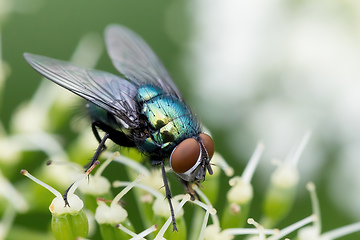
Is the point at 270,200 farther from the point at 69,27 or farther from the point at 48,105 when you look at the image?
the point at 69,27

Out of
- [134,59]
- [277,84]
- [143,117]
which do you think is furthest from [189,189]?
[277,84]

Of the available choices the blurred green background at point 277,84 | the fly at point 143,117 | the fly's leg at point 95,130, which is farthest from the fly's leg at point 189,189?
the blurred green background at point 277,84

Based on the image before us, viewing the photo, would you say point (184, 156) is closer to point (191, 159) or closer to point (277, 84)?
point (191, 159)

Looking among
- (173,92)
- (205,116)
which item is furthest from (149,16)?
(173,92)

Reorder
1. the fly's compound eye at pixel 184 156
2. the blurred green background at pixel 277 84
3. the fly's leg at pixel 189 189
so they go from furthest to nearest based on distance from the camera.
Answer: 1. the blurred green background at pixel 277 84
2. the fly's leg at pixel 189 189
3. the fly's compound eye at pixel 184 156

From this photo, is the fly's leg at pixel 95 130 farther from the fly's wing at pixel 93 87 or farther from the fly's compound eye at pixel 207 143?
the fly's compound eye at pixel 207 143

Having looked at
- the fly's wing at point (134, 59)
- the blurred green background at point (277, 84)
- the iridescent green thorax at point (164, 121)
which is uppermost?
the fly's wing at point (134, 59)
